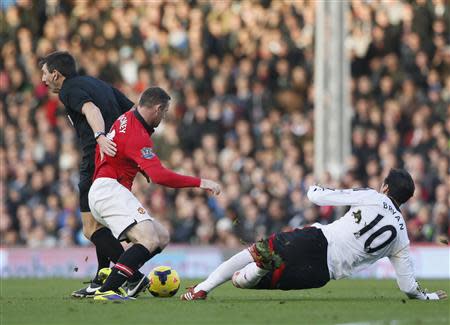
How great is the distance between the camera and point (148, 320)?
379 inches

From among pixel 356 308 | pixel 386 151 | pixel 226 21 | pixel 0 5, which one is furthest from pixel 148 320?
pixel 0 5

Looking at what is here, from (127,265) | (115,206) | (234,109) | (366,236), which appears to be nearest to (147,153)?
(115,206)

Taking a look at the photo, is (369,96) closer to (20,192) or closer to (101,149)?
(20,192)

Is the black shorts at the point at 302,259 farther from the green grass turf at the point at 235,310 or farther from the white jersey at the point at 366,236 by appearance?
the green grass turf at the point at 235,310

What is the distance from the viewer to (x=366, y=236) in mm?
11367

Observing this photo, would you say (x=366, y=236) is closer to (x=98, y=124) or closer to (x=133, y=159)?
(x=133, y=159)

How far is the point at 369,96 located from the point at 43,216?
21.2 feet

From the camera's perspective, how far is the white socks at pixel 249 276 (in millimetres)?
11555

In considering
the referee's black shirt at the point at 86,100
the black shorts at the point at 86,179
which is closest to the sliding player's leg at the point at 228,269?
the black shorts at the point at 86,179

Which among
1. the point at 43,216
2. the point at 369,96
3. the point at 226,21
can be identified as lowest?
the point at 43,216

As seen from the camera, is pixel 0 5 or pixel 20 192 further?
pixel 0 5

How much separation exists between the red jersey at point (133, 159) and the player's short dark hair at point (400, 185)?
1810mm

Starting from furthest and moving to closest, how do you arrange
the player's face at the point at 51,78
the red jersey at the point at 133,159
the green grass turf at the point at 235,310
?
1. the player's face at the point at 51,78
2. the red jersey at the point at 133,159
3. the green grass turf at the point at 235,310

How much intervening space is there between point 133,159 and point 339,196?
6.23 feet
